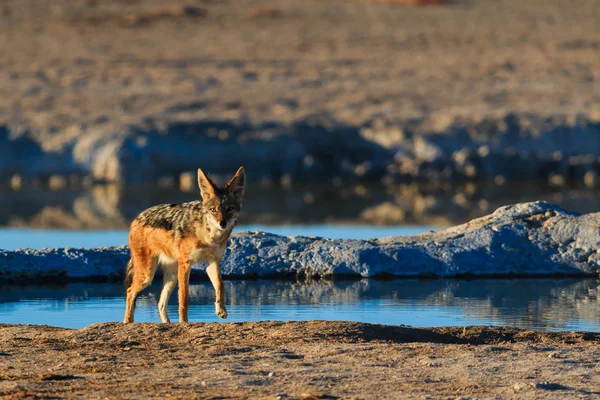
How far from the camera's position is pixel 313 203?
1838 centimetres

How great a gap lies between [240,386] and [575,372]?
1485 millimetres

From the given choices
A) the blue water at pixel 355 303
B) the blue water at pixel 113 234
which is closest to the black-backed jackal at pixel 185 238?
the blue water at pixel 355 303

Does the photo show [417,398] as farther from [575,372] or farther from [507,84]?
[507,84]

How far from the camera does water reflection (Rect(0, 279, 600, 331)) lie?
812 cm

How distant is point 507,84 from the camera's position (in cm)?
2772

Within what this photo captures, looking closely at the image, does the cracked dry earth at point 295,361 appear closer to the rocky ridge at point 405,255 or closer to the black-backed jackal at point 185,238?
the black-backed jackal at point 185,238

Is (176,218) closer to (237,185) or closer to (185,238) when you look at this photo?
(185,238)

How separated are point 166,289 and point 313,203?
35.0 feet

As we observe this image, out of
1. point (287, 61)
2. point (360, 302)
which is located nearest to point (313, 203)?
point (360, 302)

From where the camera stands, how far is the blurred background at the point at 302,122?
19031 mm

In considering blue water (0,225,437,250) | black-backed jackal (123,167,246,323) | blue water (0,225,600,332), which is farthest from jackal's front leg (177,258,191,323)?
blue water (0,225,437,250)

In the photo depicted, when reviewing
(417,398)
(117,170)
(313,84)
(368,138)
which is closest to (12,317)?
(417,398)

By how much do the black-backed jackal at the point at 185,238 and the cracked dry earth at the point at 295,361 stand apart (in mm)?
559

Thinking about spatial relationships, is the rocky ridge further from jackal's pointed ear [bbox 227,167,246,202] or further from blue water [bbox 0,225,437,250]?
blue water [bbox 0,225,437,250]
